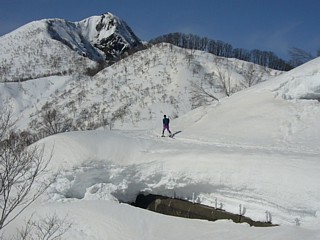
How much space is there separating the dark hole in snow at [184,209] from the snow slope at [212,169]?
0.73 feet

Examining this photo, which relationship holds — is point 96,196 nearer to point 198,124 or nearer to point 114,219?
point 114,219

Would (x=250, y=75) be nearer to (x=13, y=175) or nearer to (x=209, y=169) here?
(x=209, y=169)

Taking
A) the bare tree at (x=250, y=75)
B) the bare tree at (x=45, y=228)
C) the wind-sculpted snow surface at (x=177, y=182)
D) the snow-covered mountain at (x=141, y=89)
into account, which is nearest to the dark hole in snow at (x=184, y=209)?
the wind-sculpted snow surface at (x=177, y=182)

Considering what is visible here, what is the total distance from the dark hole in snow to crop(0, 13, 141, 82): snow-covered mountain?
57317 mm

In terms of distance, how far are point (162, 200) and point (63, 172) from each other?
398 centimetres

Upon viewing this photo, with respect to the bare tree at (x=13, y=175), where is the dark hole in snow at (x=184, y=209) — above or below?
below

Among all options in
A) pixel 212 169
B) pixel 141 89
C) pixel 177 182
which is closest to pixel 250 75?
pixel 141 89

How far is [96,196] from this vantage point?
14266 mm

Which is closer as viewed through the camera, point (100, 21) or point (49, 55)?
A: point (49, 55)

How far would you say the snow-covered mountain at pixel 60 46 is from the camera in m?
74.1

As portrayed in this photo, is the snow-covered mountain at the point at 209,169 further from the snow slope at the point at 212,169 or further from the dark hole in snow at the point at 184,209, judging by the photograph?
the dark hole in snow at the point at 184,209

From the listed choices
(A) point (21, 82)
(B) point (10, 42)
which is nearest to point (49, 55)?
(B) point (10, 42)

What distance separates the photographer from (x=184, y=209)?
13961 mm

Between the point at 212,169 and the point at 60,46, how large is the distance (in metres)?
80.8
